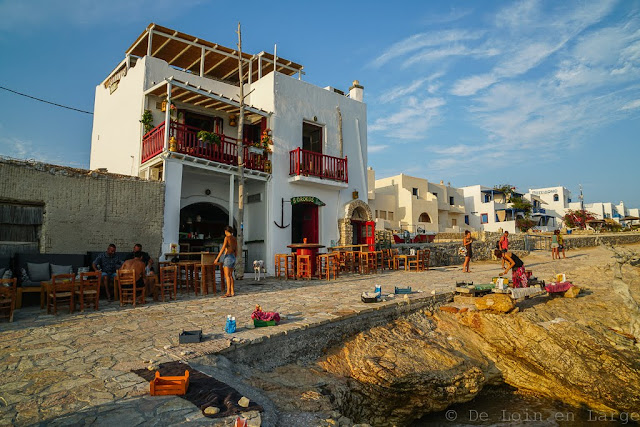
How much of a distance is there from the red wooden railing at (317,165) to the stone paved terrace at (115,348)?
656 centimetres

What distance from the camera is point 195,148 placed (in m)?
11.9

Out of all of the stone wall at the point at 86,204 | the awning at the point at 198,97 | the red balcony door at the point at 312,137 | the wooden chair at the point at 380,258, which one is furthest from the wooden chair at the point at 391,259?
the stone wall at the point at 86,204

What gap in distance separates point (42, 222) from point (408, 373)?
356 inches

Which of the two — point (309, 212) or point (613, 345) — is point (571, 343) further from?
point (309, 212)

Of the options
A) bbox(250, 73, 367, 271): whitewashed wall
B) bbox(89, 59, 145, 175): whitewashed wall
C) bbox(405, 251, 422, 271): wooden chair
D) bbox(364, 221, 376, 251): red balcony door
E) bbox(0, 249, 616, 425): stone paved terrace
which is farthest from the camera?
bbox(364, 221, 376, 251): red balcony door

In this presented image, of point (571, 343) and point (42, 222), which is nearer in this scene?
point (571, 343)

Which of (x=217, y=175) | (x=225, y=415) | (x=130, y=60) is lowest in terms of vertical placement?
(x=225, y=415)

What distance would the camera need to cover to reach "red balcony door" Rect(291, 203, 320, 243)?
15.5 metres

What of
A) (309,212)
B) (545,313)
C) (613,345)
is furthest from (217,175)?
(613,345)

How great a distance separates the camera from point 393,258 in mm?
15125

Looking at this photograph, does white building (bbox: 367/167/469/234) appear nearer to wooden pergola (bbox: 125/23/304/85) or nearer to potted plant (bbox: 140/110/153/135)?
wooden pergola (bbox: 125/23/304/85)

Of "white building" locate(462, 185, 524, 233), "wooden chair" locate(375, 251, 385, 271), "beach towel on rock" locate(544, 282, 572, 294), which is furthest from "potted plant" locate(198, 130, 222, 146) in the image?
"white building" locate(462, 185, 524, 233)

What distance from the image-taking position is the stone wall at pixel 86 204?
878 cm

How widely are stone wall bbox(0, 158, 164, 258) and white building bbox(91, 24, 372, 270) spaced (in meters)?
0.58
